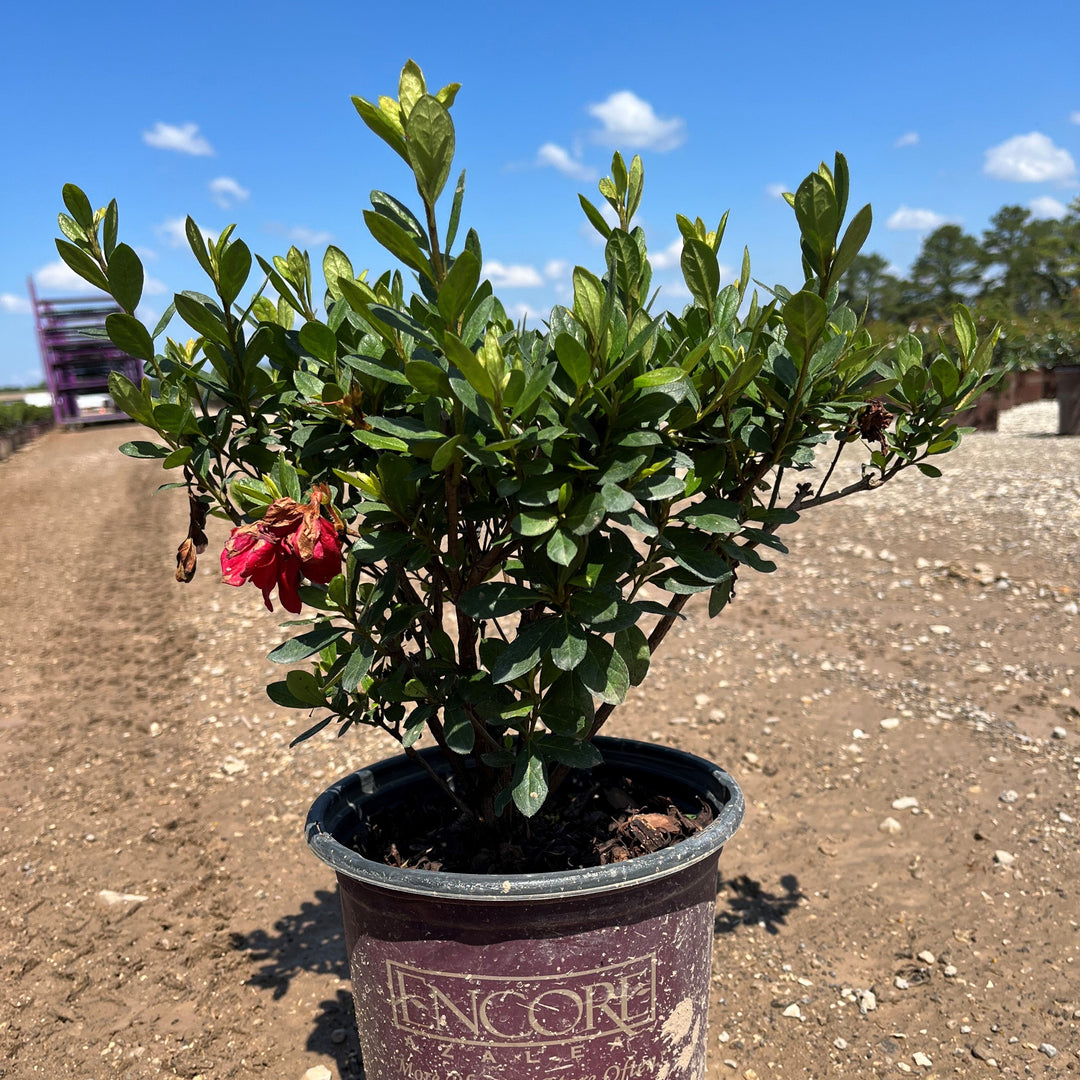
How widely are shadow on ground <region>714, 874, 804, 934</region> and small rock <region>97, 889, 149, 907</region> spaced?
5.85 feet

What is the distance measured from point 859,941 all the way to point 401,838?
4.85 ft

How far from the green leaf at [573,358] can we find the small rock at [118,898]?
248cm

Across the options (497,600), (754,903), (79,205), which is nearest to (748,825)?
(754,903)

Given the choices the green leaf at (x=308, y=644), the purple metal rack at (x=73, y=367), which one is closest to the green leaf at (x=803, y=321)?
the green leaf at (x=308, y=644)

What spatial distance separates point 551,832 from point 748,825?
1.60 metres

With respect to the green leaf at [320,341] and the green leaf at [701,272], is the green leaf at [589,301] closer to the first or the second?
the green leaf at [701,272]

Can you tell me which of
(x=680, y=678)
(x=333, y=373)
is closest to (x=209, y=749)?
(x=680, y=678)

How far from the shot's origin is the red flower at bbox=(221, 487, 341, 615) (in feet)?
4.03

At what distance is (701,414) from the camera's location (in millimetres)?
1317

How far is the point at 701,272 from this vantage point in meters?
1.37

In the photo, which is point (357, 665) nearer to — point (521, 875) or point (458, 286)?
point (521, 875)

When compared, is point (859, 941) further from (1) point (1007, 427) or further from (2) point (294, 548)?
(1) point (1007, 427)

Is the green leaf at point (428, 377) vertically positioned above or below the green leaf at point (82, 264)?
below

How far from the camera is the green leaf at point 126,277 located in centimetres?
132
